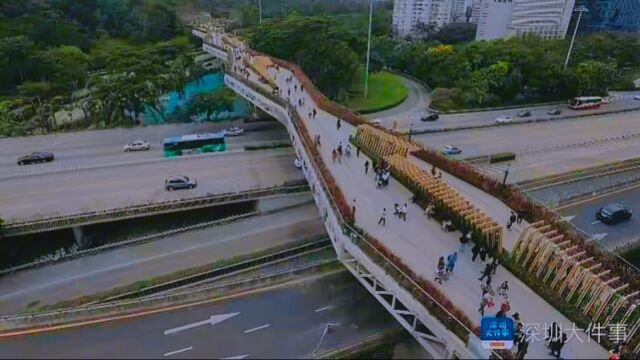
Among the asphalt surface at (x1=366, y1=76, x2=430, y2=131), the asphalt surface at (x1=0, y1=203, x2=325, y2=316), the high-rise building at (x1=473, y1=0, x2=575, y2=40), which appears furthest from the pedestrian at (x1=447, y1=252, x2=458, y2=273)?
the high-rise building at (x1=473, y1=0, x2=575, y2=40)

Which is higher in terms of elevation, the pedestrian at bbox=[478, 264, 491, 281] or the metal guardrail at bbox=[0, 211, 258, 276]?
the pedestrian at bbox=[478, 264, 491, 281]

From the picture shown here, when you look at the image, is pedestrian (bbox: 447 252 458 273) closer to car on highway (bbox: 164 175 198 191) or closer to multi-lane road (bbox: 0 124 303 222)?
multi-lane road (bbox: 0 124 303 222)

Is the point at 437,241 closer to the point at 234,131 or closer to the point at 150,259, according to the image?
the point at 150,259

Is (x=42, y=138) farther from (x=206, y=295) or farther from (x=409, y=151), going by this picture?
(x=409, y=151)

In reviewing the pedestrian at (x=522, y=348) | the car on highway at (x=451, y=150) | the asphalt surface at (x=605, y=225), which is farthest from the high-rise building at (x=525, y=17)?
the pedestrian at (x=522, y=348)

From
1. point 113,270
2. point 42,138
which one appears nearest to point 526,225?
point 113,270

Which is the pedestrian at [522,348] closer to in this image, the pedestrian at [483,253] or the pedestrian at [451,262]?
the pedestrian at [451,262]

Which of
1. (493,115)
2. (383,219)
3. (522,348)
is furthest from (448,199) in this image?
(493,115)
